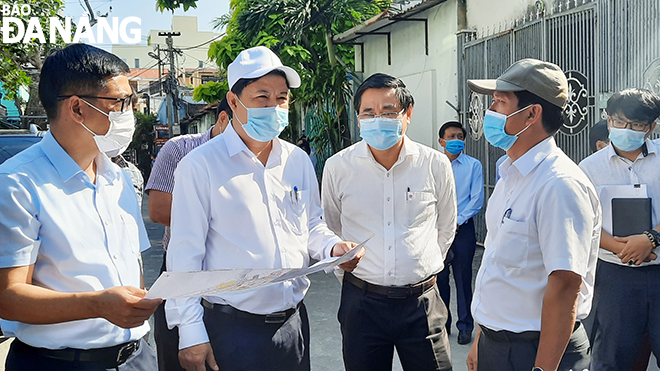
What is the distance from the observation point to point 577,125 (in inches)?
276

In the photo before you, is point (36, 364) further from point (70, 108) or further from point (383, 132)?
point (383, 132)

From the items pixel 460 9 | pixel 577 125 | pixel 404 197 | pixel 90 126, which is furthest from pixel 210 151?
pixel 460 9

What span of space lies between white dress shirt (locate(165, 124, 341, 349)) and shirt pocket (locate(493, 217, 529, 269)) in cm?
77

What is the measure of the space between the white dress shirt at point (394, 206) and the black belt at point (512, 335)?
26.5 inches

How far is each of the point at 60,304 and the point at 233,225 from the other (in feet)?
2.69

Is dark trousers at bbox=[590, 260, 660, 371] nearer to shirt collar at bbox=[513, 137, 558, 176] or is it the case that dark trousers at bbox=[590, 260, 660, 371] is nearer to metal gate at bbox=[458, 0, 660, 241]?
shirt collar at bbox=[513, 137, 558, 176]

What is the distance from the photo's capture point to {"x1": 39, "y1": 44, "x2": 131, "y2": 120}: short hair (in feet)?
6.79

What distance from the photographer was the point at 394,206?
3.09 m

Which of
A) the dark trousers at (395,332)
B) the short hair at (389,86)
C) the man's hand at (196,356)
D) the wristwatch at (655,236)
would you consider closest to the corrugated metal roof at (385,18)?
the short hair at (389,86)

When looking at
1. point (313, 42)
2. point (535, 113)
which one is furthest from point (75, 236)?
point (313, 42)

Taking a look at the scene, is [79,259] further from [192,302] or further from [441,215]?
[441,215]

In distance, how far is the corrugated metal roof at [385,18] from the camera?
10.1 m

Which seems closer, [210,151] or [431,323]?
[210,151]

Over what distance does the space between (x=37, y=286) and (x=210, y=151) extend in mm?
958
